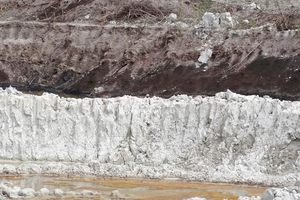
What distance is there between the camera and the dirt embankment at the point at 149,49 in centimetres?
1867

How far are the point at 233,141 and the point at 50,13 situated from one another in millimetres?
13570

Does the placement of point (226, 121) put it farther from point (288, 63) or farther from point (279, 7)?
point (279, 7)

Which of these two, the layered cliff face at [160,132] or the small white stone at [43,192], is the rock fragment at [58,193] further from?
the layered cliff face at [160,132]

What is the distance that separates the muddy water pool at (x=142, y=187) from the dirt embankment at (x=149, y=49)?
6210 mm

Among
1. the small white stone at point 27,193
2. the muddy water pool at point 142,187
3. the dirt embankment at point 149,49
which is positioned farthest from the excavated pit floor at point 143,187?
the dirt embankment at point 149,49

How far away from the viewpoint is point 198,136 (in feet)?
44.0

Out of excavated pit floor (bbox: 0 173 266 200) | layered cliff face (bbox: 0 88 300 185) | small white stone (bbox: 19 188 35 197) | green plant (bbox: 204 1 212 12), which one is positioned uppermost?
green plant (bbox: 204 1 212 12)

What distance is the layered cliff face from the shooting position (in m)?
13.0

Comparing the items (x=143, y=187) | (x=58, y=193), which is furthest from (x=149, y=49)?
(x=58, y=193)

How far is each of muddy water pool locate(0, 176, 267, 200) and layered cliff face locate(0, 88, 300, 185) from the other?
560 mm

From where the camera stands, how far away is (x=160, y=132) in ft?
44.3

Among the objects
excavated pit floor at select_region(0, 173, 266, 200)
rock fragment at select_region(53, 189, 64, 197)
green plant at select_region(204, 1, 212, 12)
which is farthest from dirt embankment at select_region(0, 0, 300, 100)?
rock fragment at select_region(53, 189, 64, 197)

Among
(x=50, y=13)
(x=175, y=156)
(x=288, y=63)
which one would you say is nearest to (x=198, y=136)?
(x=175, y=156)

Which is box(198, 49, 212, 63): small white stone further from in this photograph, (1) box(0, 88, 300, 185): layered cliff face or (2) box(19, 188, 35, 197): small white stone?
(2) box(19, 188, 35, 197): small white stone
